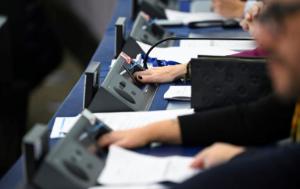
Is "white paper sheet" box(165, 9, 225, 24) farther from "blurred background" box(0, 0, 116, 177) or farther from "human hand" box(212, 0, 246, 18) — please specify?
"blurred background" box(0, 0, 116, 177)

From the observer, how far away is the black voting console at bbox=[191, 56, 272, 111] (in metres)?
1.48

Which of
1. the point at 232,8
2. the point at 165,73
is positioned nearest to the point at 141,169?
the point at 165,73

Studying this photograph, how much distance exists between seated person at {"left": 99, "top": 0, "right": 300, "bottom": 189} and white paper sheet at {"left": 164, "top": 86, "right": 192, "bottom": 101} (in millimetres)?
307

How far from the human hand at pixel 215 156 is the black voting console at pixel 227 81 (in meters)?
0.27

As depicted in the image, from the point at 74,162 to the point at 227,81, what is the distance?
0.48 metres

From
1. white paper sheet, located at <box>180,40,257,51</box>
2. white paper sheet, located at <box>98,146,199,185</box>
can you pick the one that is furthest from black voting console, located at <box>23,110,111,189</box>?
white paper sheet, located at <box>180,40,257,51</box>

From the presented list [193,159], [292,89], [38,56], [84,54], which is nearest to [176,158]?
[193,159]

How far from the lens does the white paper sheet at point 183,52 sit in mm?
2027

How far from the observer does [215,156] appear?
1227mm

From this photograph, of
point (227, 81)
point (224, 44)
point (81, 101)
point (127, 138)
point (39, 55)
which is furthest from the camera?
point (39, 55)

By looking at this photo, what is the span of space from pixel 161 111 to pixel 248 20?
0.79m

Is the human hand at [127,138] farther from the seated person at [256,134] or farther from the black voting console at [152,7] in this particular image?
the black voting console at [152,7]

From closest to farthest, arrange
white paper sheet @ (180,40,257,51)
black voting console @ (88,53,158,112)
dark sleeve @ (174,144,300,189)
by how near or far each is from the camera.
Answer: dark sleeve @ (174,144,300,189) → black voting console @ (88,53,158,112) → white paper sheet @ (180,40,257,51)

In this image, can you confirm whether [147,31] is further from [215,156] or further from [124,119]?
[215,156]
